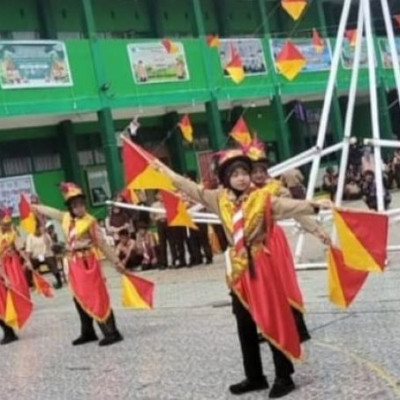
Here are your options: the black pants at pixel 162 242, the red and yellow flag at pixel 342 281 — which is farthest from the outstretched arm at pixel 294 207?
the black pants at pixel 162 242

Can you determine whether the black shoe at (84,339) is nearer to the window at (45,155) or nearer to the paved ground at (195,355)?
the paved ground at (195,355)

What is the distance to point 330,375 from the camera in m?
6.54

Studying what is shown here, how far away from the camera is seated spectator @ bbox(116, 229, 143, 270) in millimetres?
17859

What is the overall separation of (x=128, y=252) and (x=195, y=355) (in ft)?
32.6

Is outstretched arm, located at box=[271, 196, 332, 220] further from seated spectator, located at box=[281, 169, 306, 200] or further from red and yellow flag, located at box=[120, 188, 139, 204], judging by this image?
red and yellow flag, located at box=[120, 188, 139, 204]

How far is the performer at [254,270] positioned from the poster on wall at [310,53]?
24.6 meters

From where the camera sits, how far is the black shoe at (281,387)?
6.15 meters

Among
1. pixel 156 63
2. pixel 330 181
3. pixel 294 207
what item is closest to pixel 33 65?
pixel 156 63

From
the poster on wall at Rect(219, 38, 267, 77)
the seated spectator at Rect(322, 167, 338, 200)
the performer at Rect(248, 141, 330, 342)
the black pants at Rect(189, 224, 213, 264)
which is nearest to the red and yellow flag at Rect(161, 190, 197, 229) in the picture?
the performer at Rect(248, 141, 330, 342)

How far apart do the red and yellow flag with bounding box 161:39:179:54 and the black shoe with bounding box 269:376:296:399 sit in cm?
1960

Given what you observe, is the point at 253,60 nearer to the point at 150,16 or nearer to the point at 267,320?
the point at 150,16

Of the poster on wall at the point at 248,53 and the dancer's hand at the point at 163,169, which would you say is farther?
A: the poster on wall at the point at 248,53

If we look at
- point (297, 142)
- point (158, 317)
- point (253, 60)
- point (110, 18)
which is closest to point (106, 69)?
point (110, 18)

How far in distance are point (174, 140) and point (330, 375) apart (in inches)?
933
